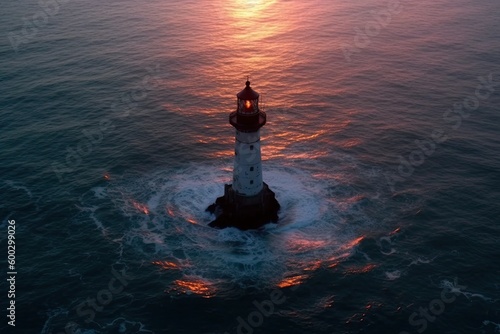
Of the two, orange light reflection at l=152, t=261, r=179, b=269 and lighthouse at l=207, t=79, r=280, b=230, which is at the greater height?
lighthouse at l=207, t=79, r=280, b=230

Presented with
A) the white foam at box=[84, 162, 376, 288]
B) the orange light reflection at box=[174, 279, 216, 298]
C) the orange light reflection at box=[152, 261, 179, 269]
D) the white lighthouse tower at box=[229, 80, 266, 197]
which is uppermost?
the white lighthouse tower at box=[229, 80, 266, 197]

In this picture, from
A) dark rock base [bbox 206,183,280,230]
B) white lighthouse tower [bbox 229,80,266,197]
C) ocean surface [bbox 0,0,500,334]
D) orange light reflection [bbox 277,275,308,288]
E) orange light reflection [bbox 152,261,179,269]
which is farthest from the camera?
dark rock base [bbox 206,183,280,230]

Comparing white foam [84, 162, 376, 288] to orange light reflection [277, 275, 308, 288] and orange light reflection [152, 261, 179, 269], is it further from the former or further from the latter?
orange light reflection [277, 275, 308, 288]

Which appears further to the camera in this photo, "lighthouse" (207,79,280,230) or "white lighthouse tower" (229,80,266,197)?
"lighthouse" (207,79,280,230)

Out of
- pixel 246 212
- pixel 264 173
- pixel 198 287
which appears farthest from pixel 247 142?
pixel 198 287

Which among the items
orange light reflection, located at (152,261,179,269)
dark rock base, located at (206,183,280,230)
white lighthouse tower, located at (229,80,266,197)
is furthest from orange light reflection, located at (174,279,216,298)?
white lighthouse tower, located at (229,80,266,197)

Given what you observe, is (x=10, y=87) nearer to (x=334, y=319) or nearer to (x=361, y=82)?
(x=361, y=82)

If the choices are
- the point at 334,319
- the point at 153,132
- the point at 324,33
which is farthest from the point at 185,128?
the point at 324,33

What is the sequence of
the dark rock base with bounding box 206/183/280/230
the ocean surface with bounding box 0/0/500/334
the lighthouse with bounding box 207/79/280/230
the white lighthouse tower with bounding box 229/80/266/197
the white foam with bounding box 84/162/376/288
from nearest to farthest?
the ocean surface with bounding box 0/0/500/334
the white foam with bounding box 84/162/376/288
the white lighthouse tower with bounding box 229/80/266/197
the lighthouse with bounding box 207/79/280/230
the dark rock base with bounding box 206/183/280/230

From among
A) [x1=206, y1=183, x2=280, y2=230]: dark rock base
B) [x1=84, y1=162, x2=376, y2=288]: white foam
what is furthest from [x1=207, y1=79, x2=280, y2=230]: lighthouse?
[x1=84, y1=162, x2=376, y2=288]: white foam

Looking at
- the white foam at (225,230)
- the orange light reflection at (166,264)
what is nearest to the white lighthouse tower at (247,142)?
the white foam at (225,230)
